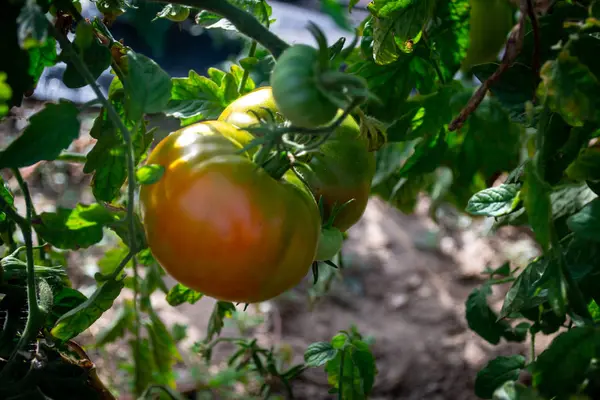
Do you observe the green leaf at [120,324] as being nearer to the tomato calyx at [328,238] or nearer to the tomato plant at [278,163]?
the tomato plant at [278,163]

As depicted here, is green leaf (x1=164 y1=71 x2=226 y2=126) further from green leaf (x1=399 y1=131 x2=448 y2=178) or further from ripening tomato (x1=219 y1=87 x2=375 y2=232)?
green leaf (x1=399 y1=131 x2=448 y2=178)

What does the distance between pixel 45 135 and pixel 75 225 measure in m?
0.09

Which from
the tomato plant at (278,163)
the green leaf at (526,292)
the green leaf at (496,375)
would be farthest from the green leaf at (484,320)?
the green leaf at (526,292)

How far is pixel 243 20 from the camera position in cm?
58

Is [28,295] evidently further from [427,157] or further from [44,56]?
[427,157]

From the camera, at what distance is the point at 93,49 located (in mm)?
602

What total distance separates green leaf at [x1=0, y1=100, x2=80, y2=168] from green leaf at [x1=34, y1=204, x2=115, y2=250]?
0.19 ft

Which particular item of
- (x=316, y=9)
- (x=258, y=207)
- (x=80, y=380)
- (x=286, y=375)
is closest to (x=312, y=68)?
(x=258, y=207)

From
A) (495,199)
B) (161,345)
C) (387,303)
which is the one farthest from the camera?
(387,303)

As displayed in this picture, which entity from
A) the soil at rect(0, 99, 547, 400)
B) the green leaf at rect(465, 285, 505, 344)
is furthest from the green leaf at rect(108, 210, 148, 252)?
the soil at rect(0, 99, 547, 400)

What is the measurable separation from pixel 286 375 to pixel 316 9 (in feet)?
6.20

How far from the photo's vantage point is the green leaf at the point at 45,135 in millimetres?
524

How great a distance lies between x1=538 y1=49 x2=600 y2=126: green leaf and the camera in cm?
51

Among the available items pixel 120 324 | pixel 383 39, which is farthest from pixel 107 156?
pixel 120 324
